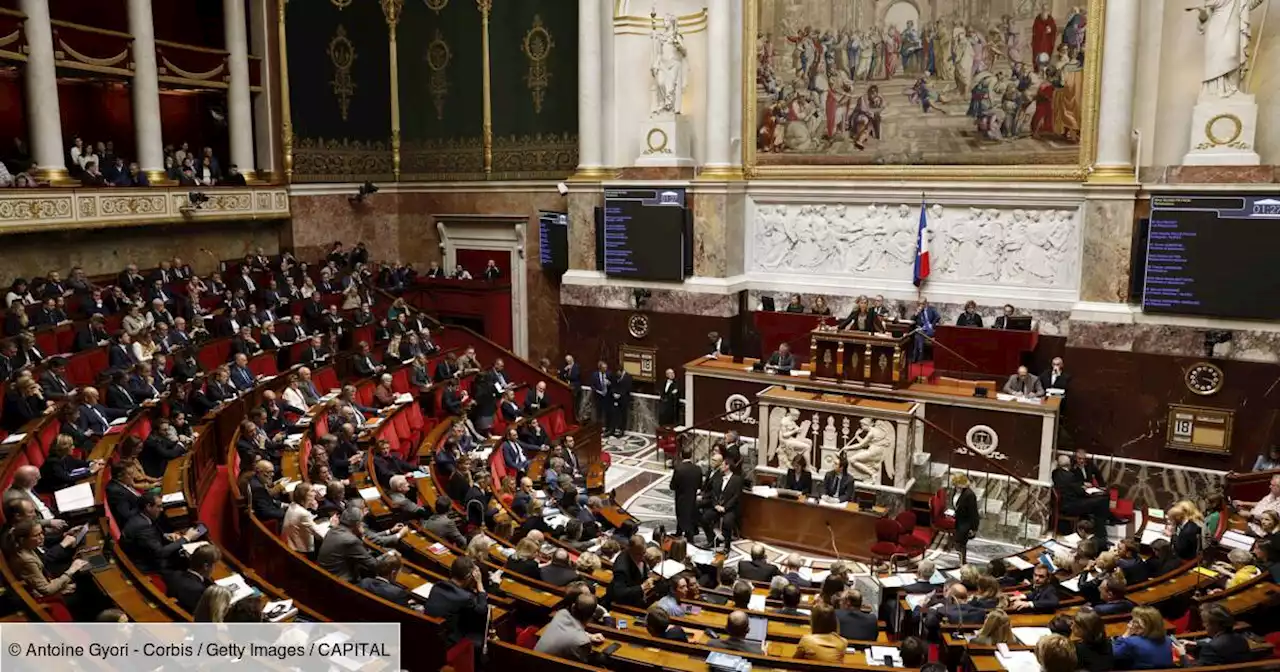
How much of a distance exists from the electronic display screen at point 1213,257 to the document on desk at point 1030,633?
26.1ft

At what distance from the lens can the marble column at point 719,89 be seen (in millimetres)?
16797

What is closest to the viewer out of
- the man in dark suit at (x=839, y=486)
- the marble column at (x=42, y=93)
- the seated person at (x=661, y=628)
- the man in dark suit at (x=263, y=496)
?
the seated person at (x=661, y=628)

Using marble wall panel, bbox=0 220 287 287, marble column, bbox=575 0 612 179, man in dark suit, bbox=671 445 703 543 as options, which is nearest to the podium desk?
man in dark suit, bbox=671 445 703 543

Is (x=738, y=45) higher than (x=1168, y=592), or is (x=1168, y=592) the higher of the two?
(x=738, y=45)

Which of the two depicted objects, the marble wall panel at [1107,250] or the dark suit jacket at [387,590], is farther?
the marble wall panel at [1107,250]

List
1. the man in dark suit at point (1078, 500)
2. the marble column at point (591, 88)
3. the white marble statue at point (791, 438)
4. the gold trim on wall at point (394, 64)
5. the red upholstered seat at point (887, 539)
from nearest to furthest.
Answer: the red upholstered seat at point (887, 539) < the man in dark suit at point (1078, 500) < the white marble statue at point (791, 438) < the marble column at point (591, 88) < the gold trim on wall at point (394, 64)

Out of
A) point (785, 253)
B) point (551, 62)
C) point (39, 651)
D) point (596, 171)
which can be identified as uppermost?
point (551, 62)

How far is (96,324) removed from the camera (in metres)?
12.8

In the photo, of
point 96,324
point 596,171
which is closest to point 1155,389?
point 596,171

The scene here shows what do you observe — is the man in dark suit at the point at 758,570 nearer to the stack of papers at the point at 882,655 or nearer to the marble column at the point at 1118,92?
the stack of papers at the point at 882,655

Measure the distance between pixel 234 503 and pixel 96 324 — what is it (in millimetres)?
5321

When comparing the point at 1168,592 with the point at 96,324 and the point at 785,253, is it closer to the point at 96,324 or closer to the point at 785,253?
the point at 785,253

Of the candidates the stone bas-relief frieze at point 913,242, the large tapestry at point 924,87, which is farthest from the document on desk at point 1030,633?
the large tapestry at point 924,87

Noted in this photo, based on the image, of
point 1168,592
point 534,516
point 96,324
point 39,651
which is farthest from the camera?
point 96,324
